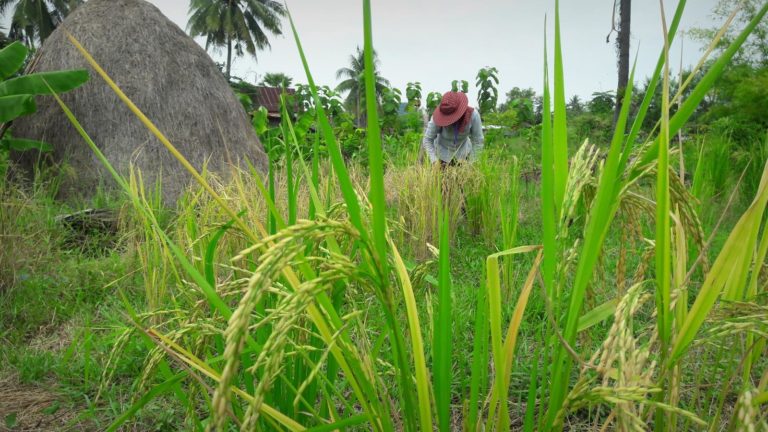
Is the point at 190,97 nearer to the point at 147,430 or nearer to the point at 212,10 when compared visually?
the point at 147,430

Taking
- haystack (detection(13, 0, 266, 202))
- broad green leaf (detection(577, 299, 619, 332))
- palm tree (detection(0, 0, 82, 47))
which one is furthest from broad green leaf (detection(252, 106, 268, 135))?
palm tree (detection(0, 0, 82, 47))

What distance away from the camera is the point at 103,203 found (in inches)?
212

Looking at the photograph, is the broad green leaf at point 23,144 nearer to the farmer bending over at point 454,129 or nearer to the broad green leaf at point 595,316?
the farmer bending over at point 454,129

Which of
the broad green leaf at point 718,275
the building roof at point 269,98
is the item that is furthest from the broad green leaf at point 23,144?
the building roof at point 269,98

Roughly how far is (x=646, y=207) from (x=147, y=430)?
1.62 meters

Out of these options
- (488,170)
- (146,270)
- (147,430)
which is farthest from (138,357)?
(488,170)

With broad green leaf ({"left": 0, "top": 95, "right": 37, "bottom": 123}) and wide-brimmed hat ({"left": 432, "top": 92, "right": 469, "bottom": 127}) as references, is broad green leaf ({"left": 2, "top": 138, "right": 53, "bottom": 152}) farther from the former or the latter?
wide-brimmed hat ({"left": 432, "top": 92, "right": 469, "bottom": 127})

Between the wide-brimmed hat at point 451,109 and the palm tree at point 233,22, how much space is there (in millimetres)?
31468

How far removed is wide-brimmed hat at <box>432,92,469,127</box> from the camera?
5.09 meters

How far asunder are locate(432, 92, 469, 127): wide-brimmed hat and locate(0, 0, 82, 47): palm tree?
33915mm

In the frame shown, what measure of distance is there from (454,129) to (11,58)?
5.17 meters

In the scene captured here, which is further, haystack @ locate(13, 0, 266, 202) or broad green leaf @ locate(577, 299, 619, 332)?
haystack @ locate(13, 0, 266, 202)

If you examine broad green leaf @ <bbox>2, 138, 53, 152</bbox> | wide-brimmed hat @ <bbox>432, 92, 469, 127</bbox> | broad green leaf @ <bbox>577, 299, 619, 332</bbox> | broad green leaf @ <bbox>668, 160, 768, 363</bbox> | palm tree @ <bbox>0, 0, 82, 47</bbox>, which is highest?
palm tree @ <bbox>0, 0, 82, 47</bbox>

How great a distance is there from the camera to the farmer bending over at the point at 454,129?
5.14m
